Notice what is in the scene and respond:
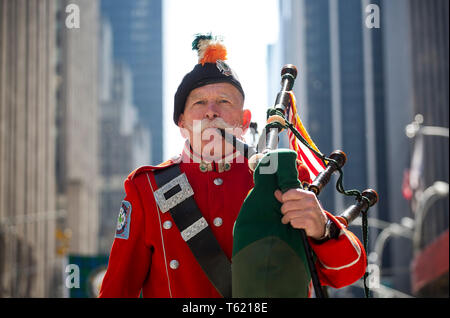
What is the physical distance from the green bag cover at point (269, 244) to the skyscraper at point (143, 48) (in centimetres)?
16259

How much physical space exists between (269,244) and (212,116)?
1.12m

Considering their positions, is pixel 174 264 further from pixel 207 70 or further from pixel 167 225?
pixel 207 70

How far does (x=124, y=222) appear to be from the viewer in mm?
3609

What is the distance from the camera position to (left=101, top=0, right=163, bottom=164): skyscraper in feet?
553

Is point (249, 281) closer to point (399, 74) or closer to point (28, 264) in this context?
point (28, 264)

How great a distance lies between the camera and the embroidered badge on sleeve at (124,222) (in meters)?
3.56

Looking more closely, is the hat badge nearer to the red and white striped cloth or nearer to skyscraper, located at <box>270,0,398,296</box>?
the red and white striped cloth

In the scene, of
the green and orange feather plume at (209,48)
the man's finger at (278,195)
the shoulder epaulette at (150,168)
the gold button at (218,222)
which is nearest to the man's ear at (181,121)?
the shoulder epaulette at (150,168)

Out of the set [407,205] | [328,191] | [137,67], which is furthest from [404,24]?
[137,67]

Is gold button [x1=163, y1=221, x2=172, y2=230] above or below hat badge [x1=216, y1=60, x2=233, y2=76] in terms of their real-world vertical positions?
below

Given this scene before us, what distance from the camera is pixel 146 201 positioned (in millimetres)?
3668

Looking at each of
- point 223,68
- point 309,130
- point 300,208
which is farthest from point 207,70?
point 309,130

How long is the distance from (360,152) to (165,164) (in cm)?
9414

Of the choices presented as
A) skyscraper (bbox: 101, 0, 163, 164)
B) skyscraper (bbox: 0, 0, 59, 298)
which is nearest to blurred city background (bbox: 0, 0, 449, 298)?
skyscraper (bbox: 0, 0, 59, 298)
